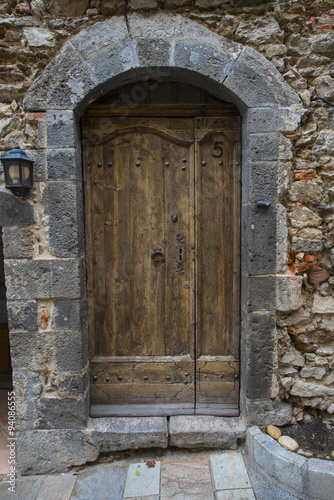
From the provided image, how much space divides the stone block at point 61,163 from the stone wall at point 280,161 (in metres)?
0.02

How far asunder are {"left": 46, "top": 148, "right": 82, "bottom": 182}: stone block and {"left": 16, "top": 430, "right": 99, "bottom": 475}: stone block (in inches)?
74.0

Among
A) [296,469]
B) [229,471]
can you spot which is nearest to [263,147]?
[296,469]

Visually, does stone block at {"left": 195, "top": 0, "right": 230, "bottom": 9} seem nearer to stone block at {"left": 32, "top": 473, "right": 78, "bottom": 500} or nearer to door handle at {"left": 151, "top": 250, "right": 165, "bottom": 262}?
door handle at {"left": 151, "top": 250, "right": 165, "bottom": 262}

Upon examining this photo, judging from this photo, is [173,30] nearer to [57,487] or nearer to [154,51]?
[154,51]

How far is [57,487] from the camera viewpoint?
7.05 ft

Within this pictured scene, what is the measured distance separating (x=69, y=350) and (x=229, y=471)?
1430 mm

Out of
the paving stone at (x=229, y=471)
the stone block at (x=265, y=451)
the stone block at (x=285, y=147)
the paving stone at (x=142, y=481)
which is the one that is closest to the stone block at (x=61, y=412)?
the paving stone at (x=142, y=481)

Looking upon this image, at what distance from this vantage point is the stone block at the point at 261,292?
2.25 meters

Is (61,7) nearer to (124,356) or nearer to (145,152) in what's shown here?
(145,152)

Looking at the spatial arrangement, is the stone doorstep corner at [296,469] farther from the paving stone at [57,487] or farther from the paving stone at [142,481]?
the paving stone at [57,487]

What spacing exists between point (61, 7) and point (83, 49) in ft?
1.14

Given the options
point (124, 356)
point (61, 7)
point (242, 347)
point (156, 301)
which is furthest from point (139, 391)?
point (61, 7)

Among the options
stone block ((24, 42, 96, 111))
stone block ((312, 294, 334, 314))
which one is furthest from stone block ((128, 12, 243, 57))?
stone block ((312, 294, 334, 314))

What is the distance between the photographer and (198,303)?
97.7 inches
